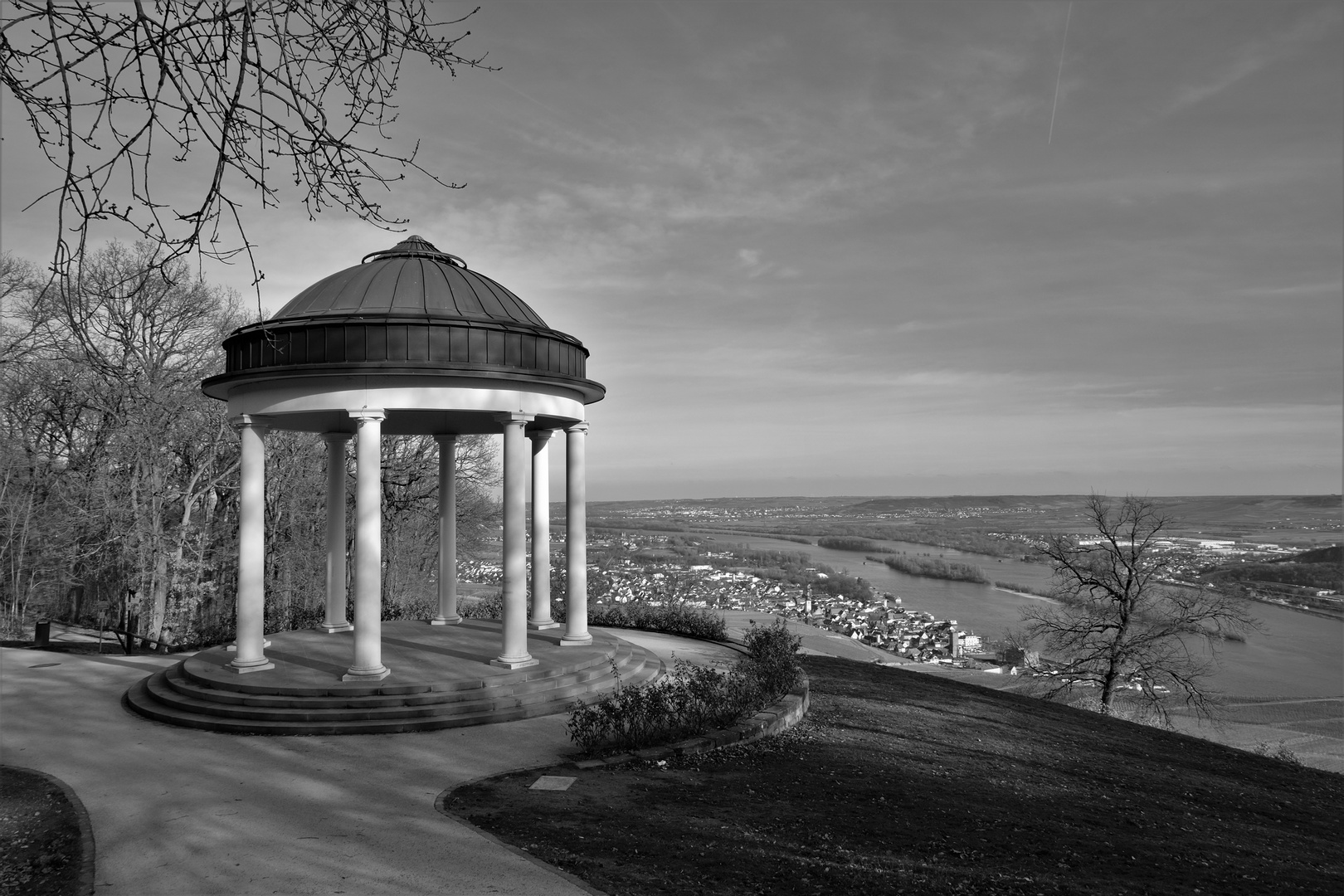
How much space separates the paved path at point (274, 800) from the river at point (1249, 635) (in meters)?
27.2

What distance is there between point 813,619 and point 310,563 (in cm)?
2422

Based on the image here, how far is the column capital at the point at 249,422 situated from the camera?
13820 mm

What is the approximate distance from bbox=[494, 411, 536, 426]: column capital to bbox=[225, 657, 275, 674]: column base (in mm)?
5840

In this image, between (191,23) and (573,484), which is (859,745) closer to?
(573,484)

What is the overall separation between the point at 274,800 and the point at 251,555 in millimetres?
6153

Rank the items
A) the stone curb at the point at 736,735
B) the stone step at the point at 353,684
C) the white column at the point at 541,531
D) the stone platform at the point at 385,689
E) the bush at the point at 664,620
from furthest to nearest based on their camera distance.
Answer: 1. the bush at the point at 664,620
2. the white column at the point at 541,531
3. the stone step at the point at 353,684
4. the stone platform at the point at 385,689
5. the stone curb at the point at 736,735

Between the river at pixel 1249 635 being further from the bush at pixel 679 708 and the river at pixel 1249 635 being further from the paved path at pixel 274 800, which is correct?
the paved path at pixel 274 800

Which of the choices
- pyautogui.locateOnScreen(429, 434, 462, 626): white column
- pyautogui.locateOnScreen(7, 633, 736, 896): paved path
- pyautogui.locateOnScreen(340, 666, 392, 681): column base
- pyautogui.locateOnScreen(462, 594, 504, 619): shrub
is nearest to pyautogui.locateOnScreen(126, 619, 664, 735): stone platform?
pyautogui.locateOnScreen(340, 666, 392, 681): column base

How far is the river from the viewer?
118 feet

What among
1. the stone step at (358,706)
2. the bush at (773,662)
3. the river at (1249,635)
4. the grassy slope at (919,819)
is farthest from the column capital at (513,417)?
the river at (1249,635)

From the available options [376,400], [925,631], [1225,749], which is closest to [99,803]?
[376,400]

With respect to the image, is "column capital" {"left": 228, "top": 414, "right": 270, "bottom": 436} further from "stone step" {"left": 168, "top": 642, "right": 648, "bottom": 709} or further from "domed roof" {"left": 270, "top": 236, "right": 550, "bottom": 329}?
"stone step" {"left": 168, "top": 642, "right": 648, "bottom": 709}

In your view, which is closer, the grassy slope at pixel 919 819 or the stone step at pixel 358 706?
the grassy slope at pixel 919 819

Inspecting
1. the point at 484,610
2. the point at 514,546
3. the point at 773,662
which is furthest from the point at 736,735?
the point at 484,610
